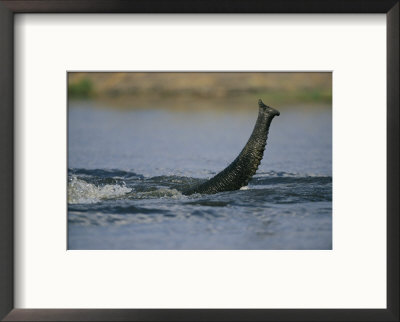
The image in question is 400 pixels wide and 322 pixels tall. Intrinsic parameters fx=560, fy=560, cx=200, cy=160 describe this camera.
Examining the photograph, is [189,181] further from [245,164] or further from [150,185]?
[245,164]

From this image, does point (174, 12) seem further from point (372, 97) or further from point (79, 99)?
point (372, 97)

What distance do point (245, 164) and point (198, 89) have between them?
840 millimetres

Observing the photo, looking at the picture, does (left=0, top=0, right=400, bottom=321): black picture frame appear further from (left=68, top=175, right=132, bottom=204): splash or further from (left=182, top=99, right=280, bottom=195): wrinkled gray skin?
(left=182, top=99, right=280, bottom=195): wrinkled gray skin

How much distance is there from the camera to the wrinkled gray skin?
512cm

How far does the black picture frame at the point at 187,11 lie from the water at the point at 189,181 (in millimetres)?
522

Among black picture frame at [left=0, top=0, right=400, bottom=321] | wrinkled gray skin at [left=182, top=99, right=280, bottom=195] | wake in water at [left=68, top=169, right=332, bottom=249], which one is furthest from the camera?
wrinkled gray skin at [left=182, top=99, right=280, bottom=195]

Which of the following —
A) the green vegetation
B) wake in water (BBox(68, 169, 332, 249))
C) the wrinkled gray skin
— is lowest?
wake in water (BBox(68, 169, 332, 249))

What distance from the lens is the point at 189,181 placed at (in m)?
5.08

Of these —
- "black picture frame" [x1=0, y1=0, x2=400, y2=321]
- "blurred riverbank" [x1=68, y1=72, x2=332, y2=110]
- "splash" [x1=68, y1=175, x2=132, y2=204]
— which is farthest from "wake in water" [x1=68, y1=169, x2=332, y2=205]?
"blurred riverbank" [x1=68, y1=72, x2=332, y2=110]

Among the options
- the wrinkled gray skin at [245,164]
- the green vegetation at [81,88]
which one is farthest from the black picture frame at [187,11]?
the wrinkled gray skin at [245,164]

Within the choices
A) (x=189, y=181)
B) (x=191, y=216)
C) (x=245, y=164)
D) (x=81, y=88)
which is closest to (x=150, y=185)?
(x=189, y=181)

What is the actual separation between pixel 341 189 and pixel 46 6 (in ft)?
9.74

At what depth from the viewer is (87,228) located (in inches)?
193

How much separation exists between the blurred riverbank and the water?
0.32 ft
